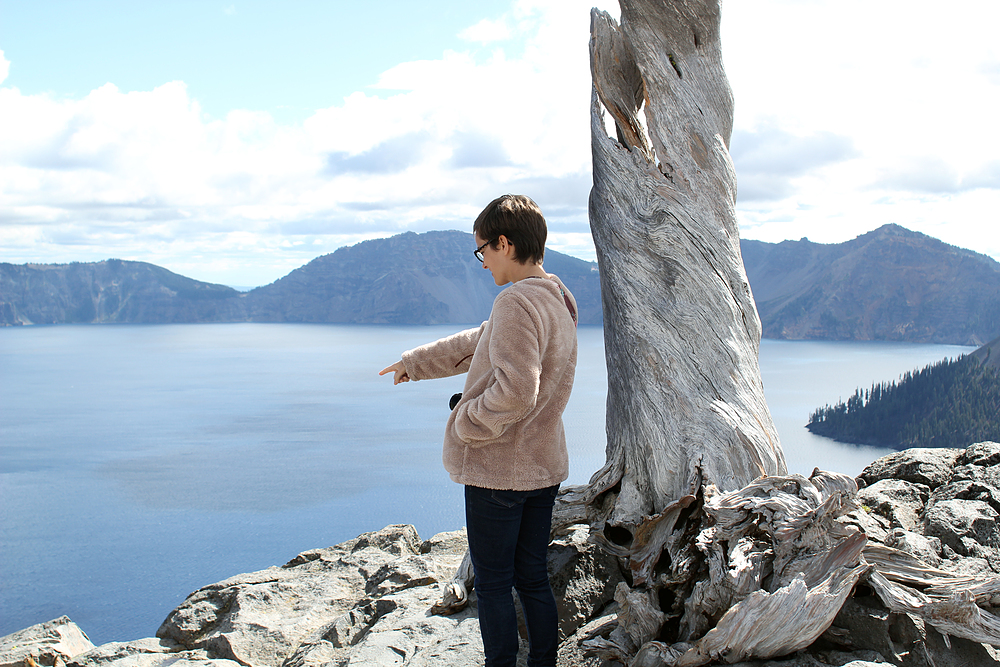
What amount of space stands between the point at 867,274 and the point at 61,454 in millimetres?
194627

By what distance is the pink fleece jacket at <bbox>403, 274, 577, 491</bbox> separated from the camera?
8.21 ft

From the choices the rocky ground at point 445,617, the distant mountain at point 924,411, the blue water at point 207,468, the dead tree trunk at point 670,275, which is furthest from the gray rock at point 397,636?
the distant mountain at point 924,411

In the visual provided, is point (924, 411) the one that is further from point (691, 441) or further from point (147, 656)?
point (147, 656)

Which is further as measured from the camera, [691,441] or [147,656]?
[147,656]

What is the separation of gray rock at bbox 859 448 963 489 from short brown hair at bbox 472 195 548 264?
15.4ft

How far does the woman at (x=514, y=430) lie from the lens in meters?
2.54

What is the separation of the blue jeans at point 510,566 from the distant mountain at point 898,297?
18886cm

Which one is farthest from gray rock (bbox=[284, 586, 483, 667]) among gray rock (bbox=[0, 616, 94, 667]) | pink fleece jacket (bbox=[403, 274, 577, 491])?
gray rock (bbox=[0, 616, 94, 667])

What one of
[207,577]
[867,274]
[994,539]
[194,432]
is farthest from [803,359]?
[994,539]

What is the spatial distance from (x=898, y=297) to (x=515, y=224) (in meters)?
208

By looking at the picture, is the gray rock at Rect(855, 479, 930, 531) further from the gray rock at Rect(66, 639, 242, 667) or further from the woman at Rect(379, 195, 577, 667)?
the gray rock at Rect(66, 639, 242, 667)

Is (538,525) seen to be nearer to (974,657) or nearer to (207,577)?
(974,657)

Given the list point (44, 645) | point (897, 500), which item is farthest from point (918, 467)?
point (44, 645)

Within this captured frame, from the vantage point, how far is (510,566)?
2.75 metres
